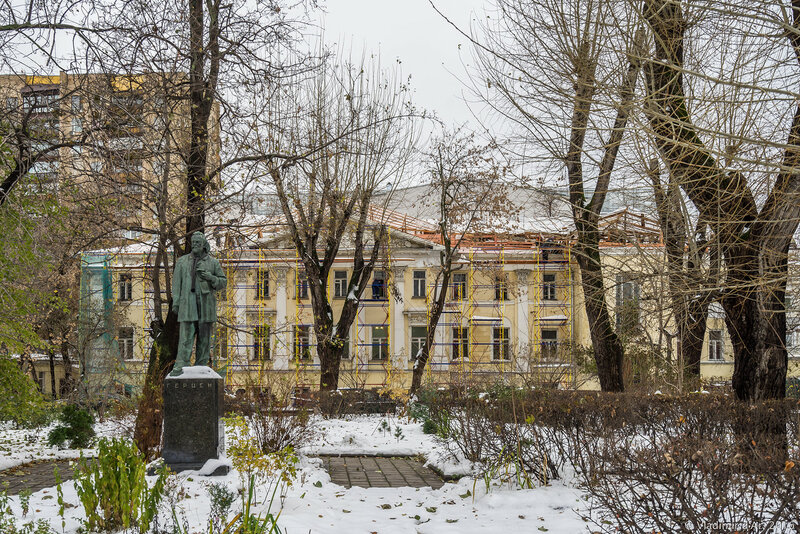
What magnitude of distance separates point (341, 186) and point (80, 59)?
46.4ft

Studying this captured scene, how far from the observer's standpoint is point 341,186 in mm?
20953

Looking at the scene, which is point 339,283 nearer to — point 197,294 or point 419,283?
point 419,283

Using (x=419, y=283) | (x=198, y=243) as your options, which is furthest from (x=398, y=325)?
(x=198, y=243)

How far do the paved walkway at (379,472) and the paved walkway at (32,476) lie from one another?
3.49 m

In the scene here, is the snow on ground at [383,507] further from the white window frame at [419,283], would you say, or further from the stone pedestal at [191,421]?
the white window frame at [419,283]

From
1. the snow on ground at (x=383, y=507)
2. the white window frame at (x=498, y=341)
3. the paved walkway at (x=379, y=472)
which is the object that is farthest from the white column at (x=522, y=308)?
the snow on ground at (x=383, y=507)

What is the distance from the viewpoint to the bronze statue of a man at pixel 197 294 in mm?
10219

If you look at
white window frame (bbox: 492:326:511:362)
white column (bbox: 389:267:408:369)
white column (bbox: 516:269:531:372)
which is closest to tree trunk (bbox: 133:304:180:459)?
white column (bbox: 389:267:408:369)

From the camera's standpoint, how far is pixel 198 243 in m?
10.2

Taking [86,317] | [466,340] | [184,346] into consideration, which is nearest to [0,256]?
[184,346]

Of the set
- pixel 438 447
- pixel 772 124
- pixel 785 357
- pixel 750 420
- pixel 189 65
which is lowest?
pixel 438 447

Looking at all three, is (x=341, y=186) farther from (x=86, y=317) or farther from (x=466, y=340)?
(x=466, y=340)

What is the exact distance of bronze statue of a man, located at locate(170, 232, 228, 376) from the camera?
10.2 metres

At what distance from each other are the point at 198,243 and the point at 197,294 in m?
0.71
